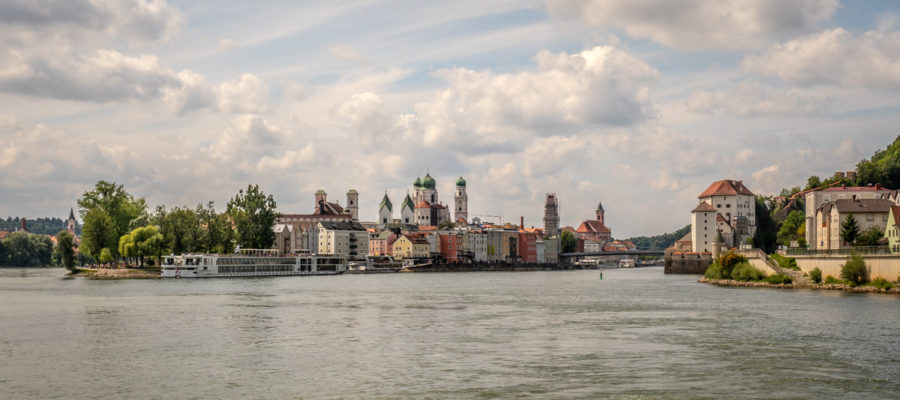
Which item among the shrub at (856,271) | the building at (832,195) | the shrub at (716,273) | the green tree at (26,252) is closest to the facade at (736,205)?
the building at (832,195)

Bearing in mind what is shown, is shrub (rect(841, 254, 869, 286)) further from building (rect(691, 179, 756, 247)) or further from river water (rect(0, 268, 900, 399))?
building (rect(691, 179, 756, 247))

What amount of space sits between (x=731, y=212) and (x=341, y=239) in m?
73.4

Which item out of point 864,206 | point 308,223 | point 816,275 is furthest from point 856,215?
point 308,223

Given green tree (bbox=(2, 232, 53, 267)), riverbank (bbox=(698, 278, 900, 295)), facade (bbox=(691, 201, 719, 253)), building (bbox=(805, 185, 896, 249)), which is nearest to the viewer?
riverbank (bbox=(698, 278, 900, 295))

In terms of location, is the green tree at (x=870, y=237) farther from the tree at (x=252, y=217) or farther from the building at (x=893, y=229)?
the tree at (x=252, y=217)

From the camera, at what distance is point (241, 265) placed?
10500cm

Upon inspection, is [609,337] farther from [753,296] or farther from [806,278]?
[806,278]

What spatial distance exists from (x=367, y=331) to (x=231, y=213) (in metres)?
77.8

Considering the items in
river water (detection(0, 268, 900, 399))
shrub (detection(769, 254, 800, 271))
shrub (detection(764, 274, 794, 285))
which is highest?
shrub (detection(769, 254, 800, 271))

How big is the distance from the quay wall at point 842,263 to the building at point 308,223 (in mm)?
106769

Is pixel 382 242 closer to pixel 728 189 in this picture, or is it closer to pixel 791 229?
pixel 728 189

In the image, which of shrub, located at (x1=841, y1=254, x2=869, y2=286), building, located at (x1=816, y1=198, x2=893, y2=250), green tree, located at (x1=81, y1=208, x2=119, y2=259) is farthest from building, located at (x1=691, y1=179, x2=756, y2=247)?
green tree, located at (x1=81, y1=208, x2=119, y2=259)

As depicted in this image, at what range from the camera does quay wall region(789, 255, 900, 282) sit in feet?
181

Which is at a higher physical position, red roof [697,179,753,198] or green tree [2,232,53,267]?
red roof [697,179,753,198]
